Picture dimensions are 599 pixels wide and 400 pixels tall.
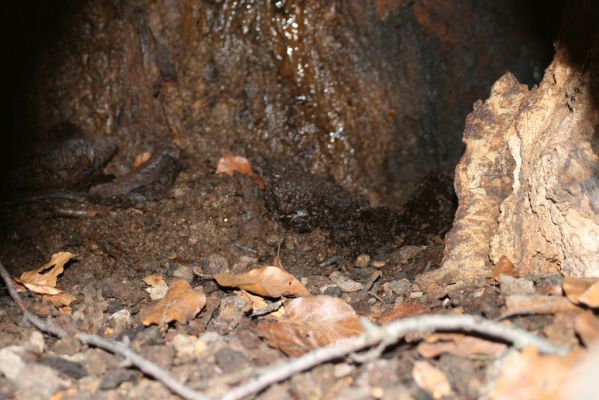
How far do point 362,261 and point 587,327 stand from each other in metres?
1.50

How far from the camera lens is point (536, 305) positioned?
1.54 m

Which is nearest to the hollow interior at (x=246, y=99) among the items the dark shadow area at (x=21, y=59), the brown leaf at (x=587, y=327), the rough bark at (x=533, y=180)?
the dark shadow area at (x=21, y=59)

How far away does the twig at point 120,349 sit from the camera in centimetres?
136

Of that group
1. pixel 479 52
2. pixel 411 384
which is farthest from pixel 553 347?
pixel 479 52

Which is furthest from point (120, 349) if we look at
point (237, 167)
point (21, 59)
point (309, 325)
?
point (21, 59)

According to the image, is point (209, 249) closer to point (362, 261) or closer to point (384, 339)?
point (362, 261)

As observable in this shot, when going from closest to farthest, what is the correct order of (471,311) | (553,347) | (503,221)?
(553,347) < (471,311) < (503,221)

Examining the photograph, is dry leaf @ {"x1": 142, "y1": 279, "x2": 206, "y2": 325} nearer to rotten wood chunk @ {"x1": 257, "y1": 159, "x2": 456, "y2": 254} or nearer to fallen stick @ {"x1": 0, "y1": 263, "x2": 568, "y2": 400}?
fallen stick @ {"x1": 0, "y1": 263, "x2": 568, "y2": 400}

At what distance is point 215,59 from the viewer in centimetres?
356

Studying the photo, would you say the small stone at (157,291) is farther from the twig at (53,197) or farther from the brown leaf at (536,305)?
the brown leaf at (536,305)

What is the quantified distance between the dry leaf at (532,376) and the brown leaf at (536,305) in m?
0.24

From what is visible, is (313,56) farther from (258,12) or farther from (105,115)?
(105,115)

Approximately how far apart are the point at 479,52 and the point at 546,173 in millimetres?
2290

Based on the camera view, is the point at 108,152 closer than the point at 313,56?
Yes
